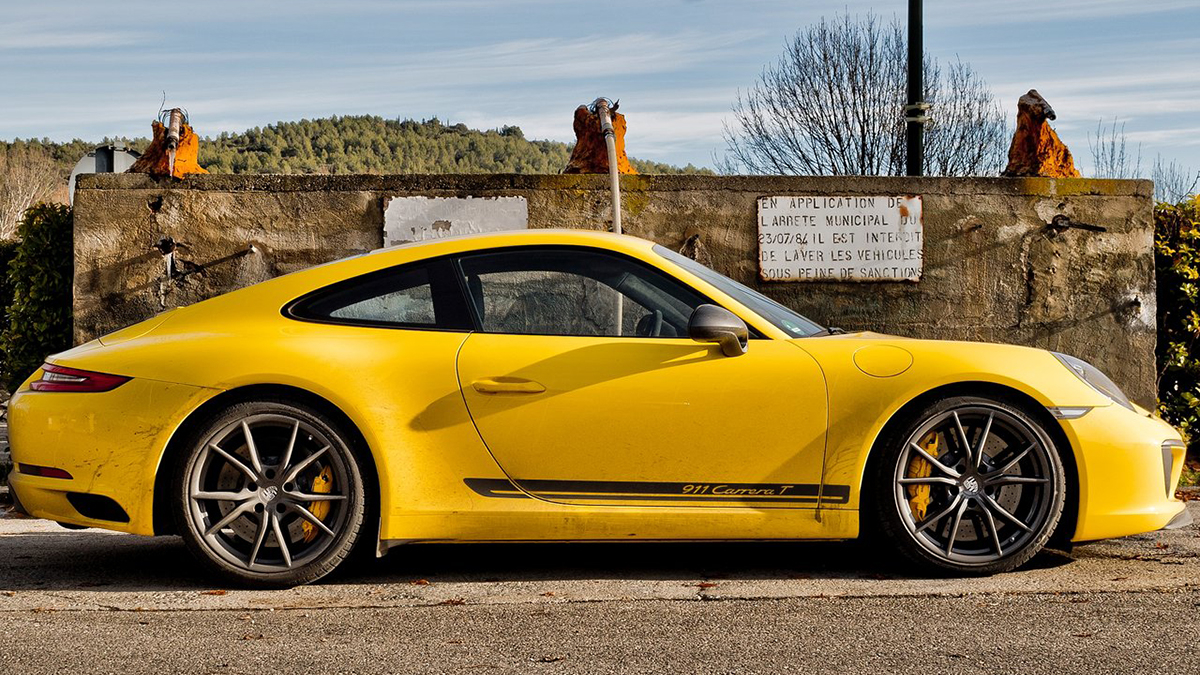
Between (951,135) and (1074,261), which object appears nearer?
(1074,261)

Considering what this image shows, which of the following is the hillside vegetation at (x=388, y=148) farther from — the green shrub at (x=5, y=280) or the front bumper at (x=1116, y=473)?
the front bumper at (x=1116, y=473)

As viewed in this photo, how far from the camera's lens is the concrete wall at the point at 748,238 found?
9.03 metres

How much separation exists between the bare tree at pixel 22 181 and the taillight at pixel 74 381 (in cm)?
7595

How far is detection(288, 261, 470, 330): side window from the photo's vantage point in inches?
197

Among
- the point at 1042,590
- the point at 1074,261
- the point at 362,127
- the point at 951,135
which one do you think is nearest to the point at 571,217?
the point at 1074,261

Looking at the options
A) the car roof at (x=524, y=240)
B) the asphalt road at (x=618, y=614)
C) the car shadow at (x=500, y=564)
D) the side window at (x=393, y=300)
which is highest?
the car roof at (x=524, y=240)

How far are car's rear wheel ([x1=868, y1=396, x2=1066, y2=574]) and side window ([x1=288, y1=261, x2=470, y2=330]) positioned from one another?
1.76 meters

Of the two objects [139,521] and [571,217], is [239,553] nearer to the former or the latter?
[139,521]

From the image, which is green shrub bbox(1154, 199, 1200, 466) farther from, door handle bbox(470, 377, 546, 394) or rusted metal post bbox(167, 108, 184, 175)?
rusted metal post bbox(167, 108, 184, 175)

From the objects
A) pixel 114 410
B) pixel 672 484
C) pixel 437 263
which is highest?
pixel 437 263

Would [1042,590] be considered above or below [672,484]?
below

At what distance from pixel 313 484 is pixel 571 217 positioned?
4575 millimetres

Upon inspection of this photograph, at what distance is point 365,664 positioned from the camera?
3.79 meters

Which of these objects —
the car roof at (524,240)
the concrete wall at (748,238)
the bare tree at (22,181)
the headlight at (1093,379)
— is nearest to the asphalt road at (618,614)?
the headlight at (1093,379)
